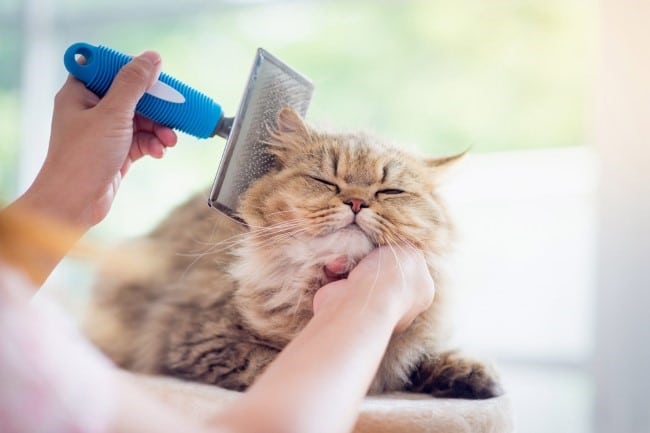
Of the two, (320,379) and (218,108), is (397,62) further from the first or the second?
(320,379)

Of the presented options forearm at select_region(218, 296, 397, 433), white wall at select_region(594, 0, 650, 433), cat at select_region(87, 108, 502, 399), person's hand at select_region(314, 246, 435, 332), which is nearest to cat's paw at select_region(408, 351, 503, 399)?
cat at select_region(87, 108, 502, 399)

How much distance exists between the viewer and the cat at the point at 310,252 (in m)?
1.18

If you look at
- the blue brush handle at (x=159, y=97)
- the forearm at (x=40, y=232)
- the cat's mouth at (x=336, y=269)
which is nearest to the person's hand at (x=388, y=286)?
the cat's mouth at (x=336, y=269)

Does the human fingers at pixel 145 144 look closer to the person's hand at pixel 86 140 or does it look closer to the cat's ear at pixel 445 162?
the person's hand at pixel 86 140

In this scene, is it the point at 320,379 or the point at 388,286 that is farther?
the point at 388,286

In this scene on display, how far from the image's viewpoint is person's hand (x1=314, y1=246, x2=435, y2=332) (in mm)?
960

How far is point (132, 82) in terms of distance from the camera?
1.12 m

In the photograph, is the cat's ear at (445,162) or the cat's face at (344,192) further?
the cat's ear at (445,162)

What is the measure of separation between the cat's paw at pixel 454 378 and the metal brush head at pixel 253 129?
1.57 ft

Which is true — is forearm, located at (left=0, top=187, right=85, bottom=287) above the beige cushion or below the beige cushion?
above

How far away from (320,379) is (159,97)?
67cm

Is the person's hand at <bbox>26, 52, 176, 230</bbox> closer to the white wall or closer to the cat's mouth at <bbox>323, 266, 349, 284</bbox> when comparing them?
the cat's mouth at <bbox>323, 266, 349, 284</bbox>

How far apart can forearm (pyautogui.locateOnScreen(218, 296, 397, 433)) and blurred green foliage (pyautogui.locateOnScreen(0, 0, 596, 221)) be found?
1.55 meters

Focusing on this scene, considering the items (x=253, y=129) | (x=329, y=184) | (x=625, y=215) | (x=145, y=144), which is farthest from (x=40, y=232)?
(x=625, y=215)
